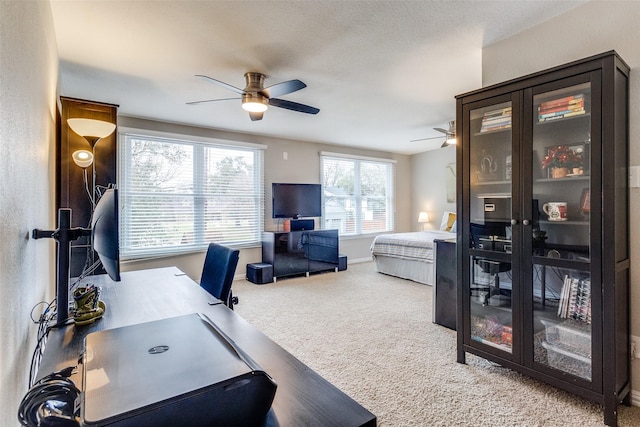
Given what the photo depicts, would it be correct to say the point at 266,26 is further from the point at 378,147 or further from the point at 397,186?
the point at 397,186

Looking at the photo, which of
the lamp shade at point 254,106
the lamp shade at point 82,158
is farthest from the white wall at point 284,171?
the lamp shade at point 254,106

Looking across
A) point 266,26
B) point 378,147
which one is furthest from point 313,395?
point 378,147

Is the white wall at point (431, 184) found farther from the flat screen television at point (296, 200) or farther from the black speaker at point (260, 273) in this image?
the black speaker at point (260, 273)

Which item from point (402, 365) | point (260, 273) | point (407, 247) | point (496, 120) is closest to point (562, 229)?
point (496, 120)

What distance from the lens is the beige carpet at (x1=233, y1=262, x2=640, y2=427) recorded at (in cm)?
184

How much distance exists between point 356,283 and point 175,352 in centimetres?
428

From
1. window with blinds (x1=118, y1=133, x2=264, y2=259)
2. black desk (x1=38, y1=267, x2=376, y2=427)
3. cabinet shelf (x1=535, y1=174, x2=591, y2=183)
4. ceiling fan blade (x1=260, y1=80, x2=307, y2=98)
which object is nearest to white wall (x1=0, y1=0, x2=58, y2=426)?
black desk (x1=38, y1=267, x2=376, y2=427)

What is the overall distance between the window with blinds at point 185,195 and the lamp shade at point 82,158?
1582 mm

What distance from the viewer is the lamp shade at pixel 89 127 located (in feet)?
7.31

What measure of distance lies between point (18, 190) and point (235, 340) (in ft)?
2.90

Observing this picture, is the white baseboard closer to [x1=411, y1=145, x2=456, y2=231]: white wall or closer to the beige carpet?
[x1=411, y1=145, x2=456, y2=231]: white wall

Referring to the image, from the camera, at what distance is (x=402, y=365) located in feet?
7.89

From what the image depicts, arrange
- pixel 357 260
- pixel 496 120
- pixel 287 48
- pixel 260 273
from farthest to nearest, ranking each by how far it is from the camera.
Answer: pixel 357 260 < pixel 260 273 < pixel 287 48 < pixel 496 120

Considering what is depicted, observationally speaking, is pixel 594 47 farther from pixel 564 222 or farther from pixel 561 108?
pixel 564 222
